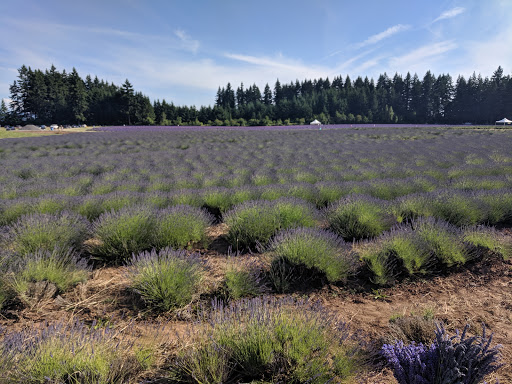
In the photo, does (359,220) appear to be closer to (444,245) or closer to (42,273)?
(444,245)

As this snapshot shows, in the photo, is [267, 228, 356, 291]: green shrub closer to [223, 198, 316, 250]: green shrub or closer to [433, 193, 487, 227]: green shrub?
[223, 198, 316, 250]: green shrub

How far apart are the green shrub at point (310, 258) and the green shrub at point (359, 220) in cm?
99

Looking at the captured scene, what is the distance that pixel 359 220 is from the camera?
394cm

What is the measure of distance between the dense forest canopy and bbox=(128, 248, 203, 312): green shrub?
50.1 m

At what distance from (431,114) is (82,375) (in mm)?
90005

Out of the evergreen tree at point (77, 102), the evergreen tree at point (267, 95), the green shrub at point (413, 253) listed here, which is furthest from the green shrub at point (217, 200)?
the evergreen tree at point (267, 95)

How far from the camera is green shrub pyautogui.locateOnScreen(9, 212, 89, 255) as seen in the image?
3.18m

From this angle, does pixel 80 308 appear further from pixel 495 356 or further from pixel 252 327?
pixel 495 356

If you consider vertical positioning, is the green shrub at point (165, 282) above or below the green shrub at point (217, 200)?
below

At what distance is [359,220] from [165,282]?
2.76 meters

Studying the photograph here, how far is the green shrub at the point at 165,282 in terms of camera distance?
2.46 m

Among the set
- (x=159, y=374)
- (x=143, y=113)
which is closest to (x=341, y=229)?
(x=159, y=374)

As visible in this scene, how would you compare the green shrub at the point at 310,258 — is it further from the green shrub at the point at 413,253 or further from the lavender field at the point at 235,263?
the green shrub at the point at 413,253

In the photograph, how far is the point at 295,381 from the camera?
1624 mm
